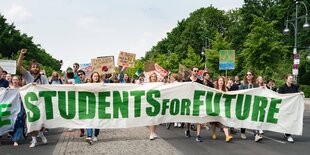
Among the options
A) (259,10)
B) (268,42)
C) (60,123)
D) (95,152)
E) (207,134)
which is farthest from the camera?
(259,10)

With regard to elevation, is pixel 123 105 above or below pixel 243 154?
above

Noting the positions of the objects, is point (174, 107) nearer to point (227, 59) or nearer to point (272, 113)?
point (272, 113)

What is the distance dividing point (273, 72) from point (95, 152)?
3430 cm

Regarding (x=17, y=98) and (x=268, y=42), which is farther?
(x=268, y=42)

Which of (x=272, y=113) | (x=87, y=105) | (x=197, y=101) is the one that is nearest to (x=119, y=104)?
(x=87, y=105)

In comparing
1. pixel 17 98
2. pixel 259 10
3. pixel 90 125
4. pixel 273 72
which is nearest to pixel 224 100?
pixel 90 125

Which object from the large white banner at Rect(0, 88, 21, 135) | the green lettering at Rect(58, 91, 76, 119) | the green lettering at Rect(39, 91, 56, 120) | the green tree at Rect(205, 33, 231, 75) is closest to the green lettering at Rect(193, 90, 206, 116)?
the green lettering at Rect(58, 91, 76, 119)

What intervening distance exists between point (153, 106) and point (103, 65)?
6.53 metres

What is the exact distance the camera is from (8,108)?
8.88 metres

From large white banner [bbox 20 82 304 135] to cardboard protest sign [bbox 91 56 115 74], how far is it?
628cm

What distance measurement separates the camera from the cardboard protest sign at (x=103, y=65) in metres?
15.2

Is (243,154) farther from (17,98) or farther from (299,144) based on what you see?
(17,98)

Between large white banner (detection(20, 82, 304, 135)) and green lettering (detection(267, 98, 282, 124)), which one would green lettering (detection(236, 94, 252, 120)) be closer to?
large white banner (detection(20, 82, 304, 135))

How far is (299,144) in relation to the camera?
29.7 ft
